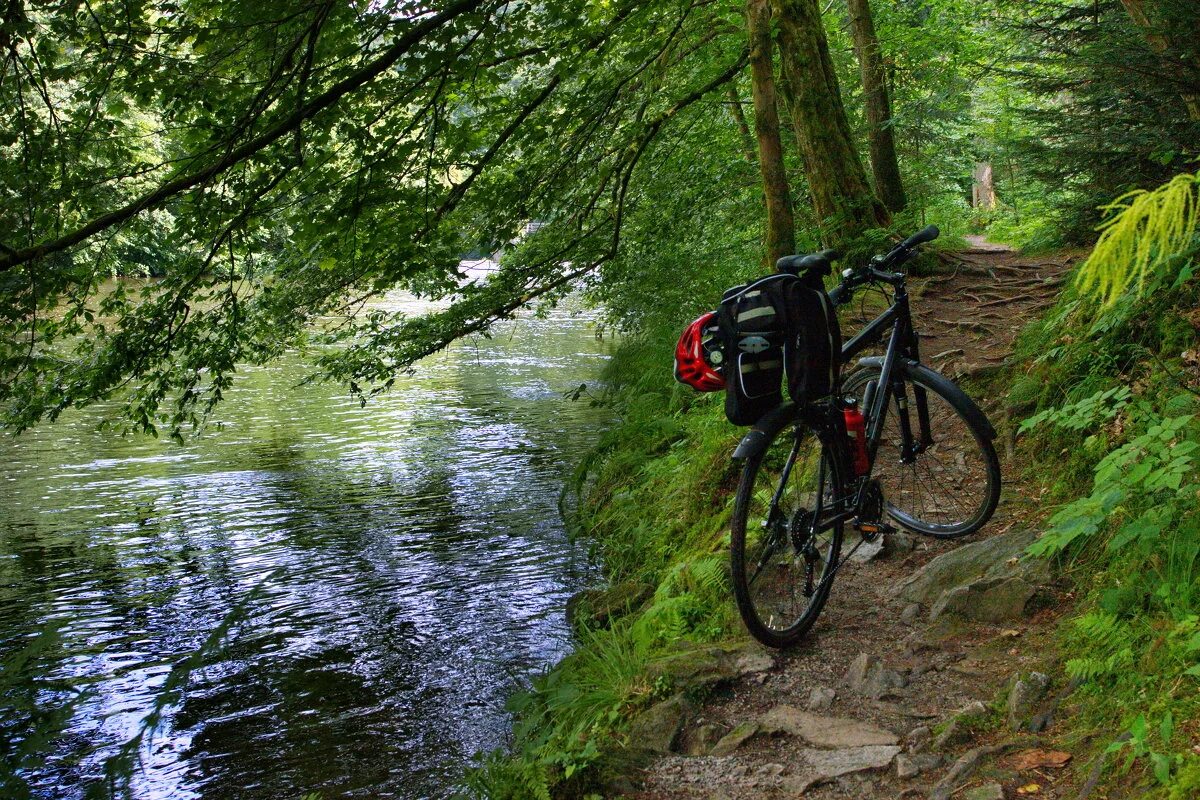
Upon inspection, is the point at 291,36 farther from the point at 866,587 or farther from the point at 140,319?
the point at 866,587

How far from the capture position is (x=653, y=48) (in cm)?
900

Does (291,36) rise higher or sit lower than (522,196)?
higher

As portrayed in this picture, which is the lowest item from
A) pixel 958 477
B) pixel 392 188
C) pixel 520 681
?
pixel 520 681

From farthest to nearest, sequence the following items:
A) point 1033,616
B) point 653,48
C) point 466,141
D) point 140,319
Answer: point 653,48 → point 466,141 → point 140,319 → point 1033,616

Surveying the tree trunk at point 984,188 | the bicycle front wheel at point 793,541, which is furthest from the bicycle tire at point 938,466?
the tree trunk at point 984,188

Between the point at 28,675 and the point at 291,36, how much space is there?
4.85 m

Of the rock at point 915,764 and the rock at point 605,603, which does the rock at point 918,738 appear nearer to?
the rock at point 915,764

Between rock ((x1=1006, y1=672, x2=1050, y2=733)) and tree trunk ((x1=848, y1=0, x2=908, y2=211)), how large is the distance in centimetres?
815

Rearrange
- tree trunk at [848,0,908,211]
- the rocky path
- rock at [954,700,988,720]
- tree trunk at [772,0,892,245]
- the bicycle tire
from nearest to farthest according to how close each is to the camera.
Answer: the rocky path
rock at [954,700,988,720]
the bicycle tire
tree trunk at [772,0,892,245]
tree trunk at [848,0,908,211]

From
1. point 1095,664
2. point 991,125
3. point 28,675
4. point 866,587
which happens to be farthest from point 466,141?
point 991,125

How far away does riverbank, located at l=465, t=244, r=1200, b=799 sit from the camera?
3084mm

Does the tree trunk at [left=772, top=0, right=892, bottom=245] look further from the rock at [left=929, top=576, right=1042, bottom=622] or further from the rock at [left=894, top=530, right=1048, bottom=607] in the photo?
the rock at [left=929, top=576, right=1042, bottom=622]

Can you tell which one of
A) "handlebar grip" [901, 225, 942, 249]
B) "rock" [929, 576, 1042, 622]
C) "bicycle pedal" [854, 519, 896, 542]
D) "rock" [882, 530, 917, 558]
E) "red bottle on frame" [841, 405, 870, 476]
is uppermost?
"handlebar grip" [901, 225, 942, 249]

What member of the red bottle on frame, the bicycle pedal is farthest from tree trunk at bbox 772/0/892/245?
the bicycle pedal
